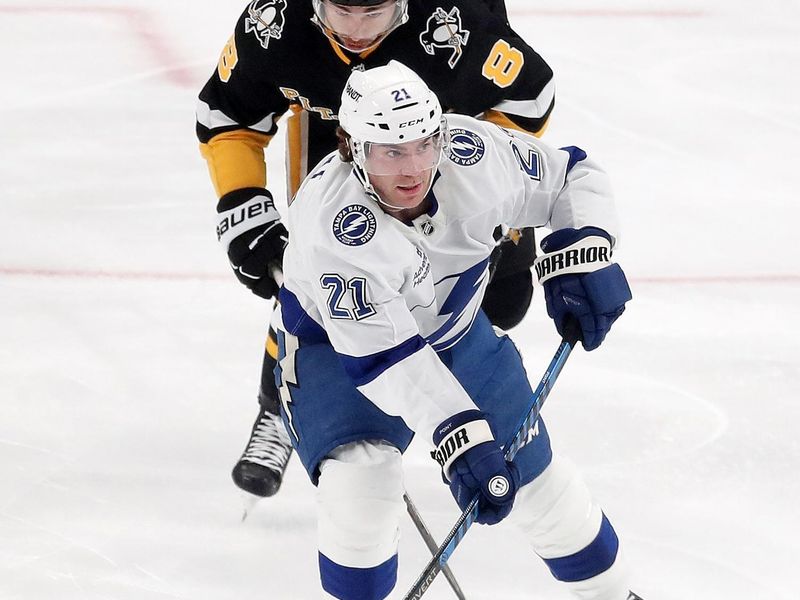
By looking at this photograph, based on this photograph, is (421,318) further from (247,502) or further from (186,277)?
(186,277)

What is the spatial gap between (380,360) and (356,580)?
0.45m

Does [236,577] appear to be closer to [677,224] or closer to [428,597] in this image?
[428,597]

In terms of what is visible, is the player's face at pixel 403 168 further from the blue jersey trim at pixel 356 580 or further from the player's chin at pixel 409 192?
the blue jersey trim at pixel 356 580

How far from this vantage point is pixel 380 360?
218cm

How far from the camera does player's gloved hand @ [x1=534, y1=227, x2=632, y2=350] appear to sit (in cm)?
240

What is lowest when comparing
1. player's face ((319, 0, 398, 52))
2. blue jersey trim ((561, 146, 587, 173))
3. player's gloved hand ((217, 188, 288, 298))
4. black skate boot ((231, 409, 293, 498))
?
black skate boot ((231, 409, 293, 498))

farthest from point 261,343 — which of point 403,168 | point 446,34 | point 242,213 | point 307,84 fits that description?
point 403,168

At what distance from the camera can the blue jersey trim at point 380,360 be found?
2.17m

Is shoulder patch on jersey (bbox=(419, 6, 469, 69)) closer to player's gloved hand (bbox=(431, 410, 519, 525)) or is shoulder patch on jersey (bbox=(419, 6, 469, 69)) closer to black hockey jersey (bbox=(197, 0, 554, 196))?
black hockey jersey (bbox=(197, 0, 554, 196))

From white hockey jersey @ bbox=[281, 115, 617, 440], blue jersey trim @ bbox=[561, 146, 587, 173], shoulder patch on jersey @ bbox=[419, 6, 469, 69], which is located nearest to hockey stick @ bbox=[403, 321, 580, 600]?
white hockey jersey @ bbox=[281, 115, 617, 440]

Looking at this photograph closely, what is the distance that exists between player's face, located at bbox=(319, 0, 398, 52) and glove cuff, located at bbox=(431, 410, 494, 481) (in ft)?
2.72

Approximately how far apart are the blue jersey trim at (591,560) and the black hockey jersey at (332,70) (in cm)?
91

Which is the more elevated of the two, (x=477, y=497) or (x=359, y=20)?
(x=359, y=20)

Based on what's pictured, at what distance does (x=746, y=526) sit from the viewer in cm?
296
